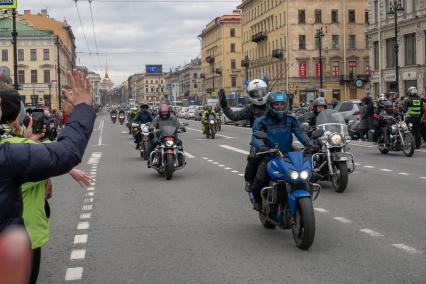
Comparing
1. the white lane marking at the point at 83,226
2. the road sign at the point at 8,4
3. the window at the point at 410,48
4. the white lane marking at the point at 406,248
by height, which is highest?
the window at the point at 410,48

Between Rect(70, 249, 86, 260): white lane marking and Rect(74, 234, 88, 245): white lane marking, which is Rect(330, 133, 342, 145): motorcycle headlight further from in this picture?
Rect(70, 249, 86, 260): white lane marking

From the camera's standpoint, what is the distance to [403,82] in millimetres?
54406

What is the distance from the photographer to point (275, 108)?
25.1ft

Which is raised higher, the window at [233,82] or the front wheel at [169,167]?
the window at [233,82]

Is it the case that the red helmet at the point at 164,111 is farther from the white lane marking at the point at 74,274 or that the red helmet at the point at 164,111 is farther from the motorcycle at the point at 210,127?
the motorcycle at the point at 210,127

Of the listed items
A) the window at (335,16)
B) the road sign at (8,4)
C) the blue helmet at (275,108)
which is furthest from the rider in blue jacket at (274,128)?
the window at (335,16)

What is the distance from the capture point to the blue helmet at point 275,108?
7.63 meters

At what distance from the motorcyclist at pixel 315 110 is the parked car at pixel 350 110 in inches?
723

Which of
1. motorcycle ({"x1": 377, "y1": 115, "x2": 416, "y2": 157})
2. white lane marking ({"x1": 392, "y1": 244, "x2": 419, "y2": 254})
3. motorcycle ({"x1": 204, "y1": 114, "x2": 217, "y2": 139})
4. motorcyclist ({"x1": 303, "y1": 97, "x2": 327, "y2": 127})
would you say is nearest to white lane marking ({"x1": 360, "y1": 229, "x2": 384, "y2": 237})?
white lane marking ({"x1": 392, "y1": 244, "x2": 419, "y2": 254})

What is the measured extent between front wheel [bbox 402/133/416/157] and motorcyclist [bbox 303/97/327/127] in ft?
20.1

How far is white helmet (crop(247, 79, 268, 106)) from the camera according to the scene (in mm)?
8812

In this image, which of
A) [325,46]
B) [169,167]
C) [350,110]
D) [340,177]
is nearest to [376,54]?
[325,46]

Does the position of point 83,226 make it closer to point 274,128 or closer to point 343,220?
point 274,128

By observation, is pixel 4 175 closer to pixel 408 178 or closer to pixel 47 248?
pixel 47 248
